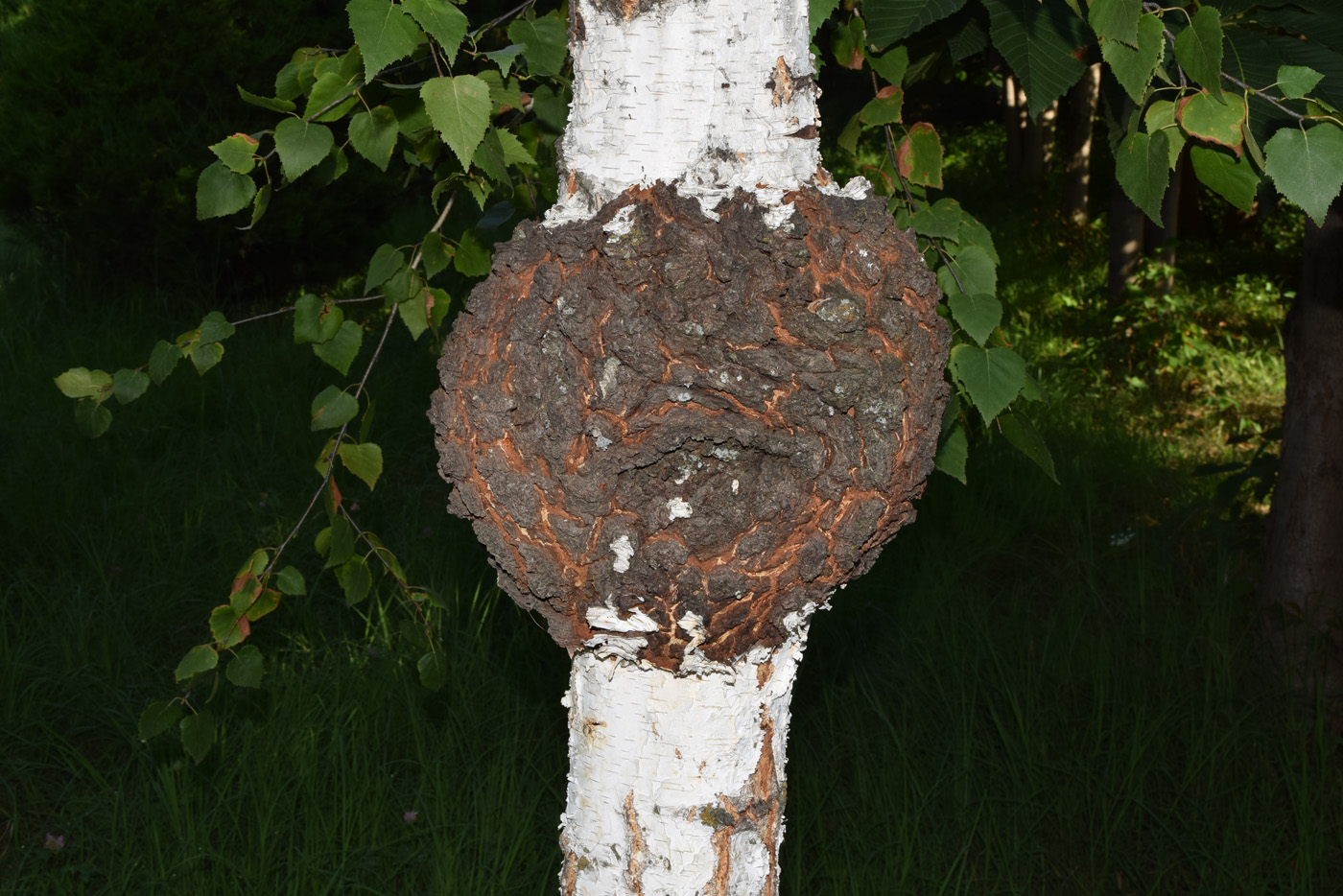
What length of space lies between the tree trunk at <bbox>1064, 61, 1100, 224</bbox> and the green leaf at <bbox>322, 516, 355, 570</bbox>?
6942 mm

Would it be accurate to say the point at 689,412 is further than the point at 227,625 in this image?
No

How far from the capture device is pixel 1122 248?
6.25 metres

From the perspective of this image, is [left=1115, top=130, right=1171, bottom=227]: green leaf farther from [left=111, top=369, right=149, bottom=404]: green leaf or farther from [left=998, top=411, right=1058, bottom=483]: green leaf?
[left=111, top=369, right=149, bottom=404]: green leaf

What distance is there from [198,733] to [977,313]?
1.34 meters

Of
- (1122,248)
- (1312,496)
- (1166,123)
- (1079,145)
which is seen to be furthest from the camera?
(1079,145)

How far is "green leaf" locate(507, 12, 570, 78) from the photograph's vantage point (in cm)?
163

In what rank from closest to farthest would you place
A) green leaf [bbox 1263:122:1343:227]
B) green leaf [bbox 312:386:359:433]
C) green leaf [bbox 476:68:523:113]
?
green leaf [bbox 1263:122:1343:227], green leaf [bbox 476:68:523:113], green leaf [bbox 312:386:359:433]

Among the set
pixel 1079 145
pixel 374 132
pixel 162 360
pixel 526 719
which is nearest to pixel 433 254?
pixel 374 132

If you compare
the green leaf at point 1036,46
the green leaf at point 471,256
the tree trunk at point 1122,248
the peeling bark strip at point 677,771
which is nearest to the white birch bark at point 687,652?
the peeling bark strip at point 677,771

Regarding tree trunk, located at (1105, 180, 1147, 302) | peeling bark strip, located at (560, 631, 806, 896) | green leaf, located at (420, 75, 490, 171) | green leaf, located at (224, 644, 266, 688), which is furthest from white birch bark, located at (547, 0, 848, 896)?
tree trunk, located at (1105, 180, 1147, 302)

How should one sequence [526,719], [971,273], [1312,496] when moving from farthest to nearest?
[1312,496], [526,719], [971,273]

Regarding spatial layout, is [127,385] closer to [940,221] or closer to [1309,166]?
[940,221]

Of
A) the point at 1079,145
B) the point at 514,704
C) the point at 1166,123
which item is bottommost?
the point at 1079,145

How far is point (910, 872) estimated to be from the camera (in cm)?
254
